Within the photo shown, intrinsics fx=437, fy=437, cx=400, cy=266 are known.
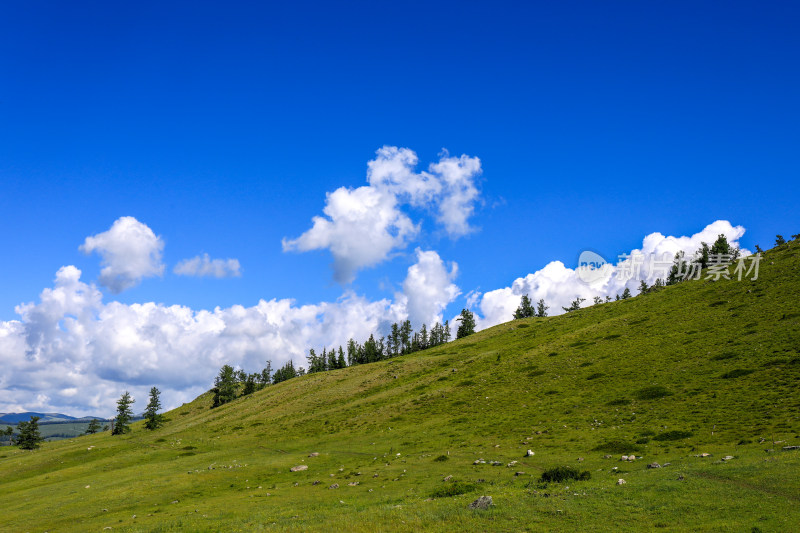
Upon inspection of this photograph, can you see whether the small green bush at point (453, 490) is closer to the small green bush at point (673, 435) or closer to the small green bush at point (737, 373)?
the small green bush at point (673, 435)

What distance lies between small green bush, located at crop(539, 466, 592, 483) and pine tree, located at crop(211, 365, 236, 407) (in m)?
168

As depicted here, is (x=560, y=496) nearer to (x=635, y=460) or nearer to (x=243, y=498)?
(x=635, y=460)

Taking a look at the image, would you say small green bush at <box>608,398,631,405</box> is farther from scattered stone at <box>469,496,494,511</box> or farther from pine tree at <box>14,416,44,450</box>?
pine tree at <box>14,416,44,450</box>

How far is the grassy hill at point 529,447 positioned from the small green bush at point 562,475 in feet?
3.91

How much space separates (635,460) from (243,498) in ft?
103

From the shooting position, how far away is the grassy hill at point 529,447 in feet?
70.5

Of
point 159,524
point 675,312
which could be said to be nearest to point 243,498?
point 159,524

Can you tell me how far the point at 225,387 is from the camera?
577 feet

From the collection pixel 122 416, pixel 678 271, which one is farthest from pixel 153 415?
pixel 678 271

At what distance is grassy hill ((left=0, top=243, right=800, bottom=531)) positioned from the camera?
21500 mm

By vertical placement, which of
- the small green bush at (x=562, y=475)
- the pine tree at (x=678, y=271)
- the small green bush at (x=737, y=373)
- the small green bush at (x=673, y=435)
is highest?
the pine tree at (x=678, y=271)

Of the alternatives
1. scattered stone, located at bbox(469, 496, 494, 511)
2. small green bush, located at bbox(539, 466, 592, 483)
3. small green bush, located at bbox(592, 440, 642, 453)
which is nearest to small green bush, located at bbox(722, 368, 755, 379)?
small green bush, located at bbox(592, 440, 642, 453)

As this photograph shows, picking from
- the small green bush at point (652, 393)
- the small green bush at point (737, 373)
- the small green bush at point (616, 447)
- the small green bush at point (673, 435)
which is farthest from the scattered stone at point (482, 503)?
the small green bush at point (737, 373)

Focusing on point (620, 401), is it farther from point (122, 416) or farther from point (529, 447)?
point (122, 416)
